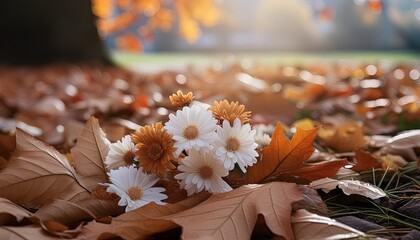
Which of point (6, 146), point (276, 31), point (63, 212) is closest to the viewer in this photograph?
point (63, 212)

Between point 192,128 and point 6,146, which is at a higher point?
point 192,128

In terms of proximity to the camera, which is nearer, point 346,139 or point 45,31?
point 346,139

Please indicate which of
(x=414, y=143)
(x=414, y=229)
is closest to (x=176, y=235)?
(x=414, y=229)

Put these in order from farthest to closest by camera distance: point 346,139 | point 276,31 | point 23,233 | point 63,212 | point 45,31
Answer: point 276,31 < point 45,31 < point 346,139 < point 63,212 < point 23,233

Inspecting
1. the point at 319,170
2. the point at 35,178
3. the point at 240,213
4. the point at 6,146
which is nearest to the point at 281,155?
the point at 319,170

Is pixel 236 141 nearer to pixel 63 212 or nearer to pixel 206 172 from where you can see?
pixel 206 172

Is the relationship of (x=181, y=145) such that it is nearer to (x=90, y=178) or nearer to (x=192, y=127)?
(x=192, y=127)
